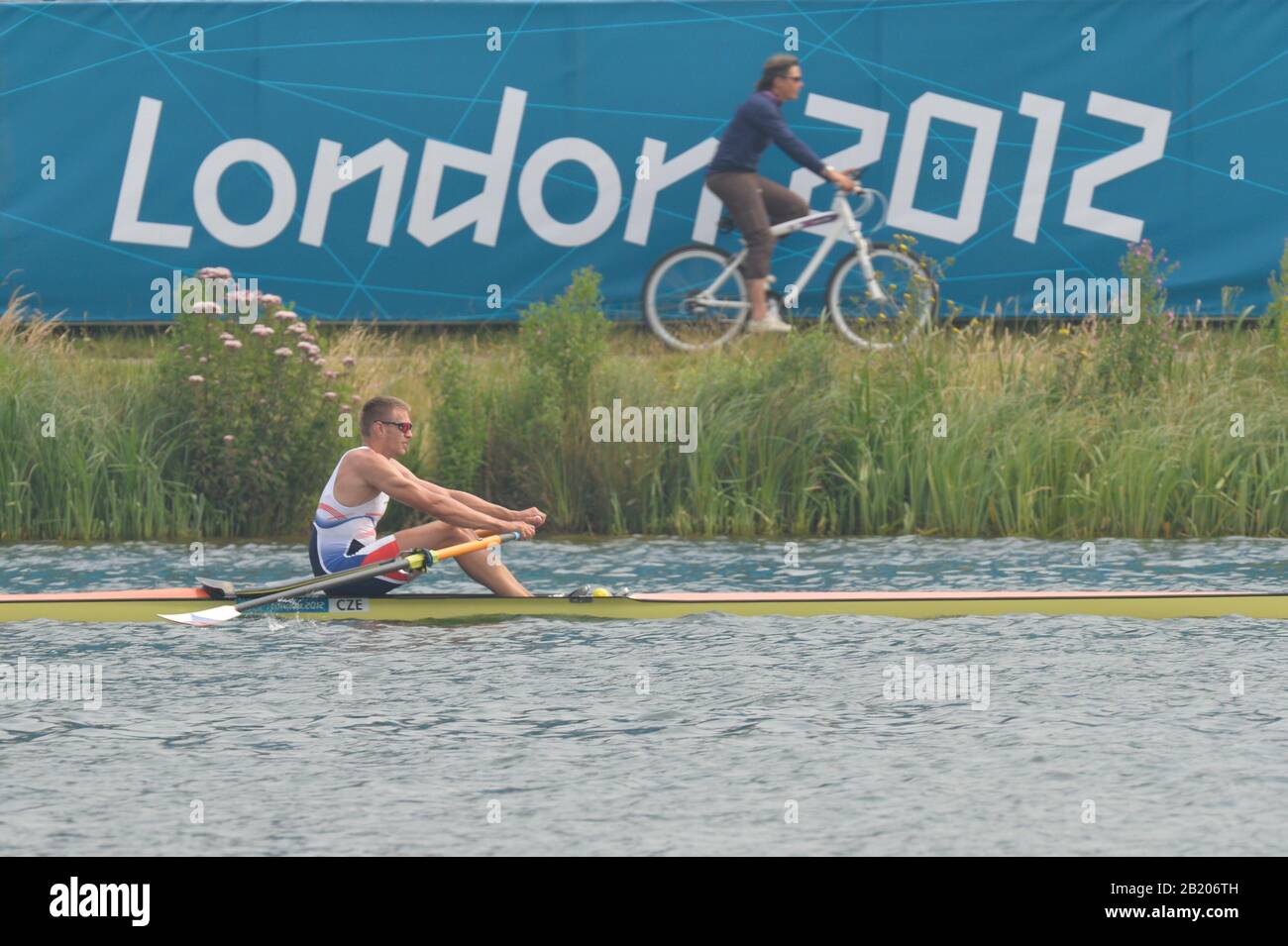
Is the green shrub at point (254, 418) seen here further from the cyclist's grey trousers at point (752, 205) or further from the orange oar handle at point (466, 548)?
the cyclist's grey trousers at point (752, 205)

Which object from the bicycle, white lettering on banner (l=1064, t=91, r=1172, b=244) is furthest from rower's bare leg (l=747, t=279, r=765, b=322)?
white lettering on banner (l=1064, t=91, r=1172, b=244)

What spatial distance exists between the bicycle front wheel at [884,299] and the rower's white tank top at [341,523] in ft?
15.9

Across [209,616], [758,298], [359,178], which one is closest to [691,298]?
[758,298]

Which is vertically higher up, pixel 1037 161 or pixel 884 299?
pixel 1037 161

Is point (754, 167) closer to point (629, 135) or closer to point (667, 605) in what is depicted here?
point (629, 135)

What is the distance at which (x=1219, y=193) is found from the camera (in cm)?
1825

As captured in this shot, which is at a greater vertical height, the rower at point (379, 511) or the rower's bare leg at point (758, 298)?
the rower's bare leg at point (758, 298)

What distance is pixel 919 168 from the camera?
1817 centimetres

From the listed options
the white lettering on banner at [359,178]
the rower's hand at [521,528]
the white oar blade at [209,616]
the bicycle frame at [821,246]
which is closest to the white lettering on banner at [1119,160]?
the bicycle frame at [821,246]

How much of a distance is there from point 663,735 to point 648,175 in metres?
9.53

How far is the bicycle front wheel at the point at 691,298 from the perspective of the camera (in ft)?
55.7
